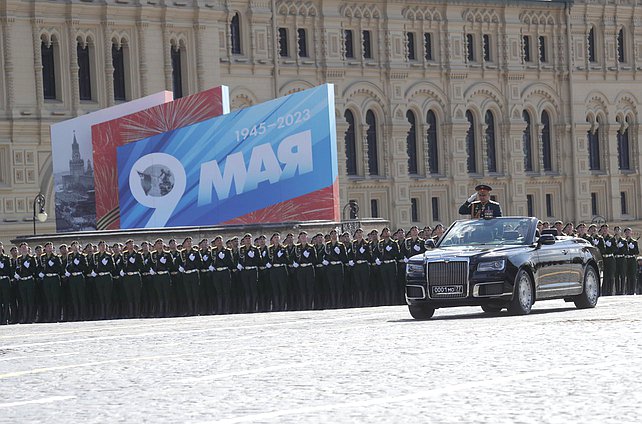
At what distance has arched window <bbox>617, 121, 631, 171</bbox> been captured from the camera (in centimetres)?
7138

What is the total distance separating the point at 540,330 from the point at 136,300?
13814mm

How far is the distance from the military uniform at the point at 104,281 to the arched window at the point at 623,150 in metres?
44.4

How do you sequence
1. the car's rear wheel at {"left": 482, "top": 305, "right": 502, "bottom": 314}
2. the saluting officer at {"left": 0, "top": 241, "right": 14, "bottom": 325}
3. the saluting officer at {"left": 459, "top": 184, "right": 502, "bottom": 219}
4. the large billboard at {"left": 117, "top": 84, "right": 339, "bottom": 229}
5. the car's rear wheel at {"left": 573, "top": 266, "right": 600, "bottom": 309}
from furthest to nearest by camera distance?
the large billboard at {"left": 117, "top": 84, "right": 339, "bottom": 229} < the saluting officer at {"left": 0, "top": 241, "right": 14, "bottom": 325} < the saluting officer at {"left": 459, "top": 184, "right": 502, "bottom": 219} < the car's rear wheel at {"left": 573, "top": 266, "right": 600, "bottom": 309} < the car's rear wheel at {"left": 482, "top": 305, "right": 502, "bottom": 314}

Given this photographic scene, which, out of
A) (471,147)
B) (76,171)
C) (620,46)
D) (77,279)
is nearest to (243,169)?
(76,171)

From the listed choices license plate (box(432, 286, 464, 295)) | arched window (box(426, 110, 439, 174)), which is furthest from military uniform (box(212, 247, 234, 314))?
arched window (box(426, 110, 439, 174))

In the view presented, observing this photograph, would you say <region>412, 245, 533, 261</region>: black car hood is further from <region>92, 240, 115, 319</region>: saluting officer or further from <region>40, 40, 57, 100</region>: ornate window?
<region>40, 40, 57, 100</region>: ornate window

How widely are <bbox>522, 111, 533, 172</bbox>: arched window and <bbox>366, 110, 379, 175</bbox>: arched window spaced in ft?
26.9

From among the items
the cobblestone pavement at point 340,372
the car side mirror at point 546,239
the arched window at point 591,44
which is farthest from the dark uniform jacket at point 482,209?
the arched window at point 591,44

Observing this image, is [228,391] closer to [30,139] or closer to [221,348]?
[221,348]

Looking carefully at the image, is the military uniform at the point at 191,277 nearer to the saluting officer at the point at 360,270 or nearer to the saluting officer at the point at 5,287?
the saluting officer at the point at 360,270

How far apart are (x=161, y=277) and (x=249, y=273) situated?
1.69m

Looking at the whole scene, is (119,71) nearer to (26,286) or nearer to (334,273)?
(26,286)

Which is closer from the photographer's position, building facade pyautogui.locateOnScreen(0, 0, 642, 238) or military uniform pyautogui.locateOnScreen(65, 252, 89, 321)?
military uniform pyautogui.locateOnScreen(65, 252, 89, 321)

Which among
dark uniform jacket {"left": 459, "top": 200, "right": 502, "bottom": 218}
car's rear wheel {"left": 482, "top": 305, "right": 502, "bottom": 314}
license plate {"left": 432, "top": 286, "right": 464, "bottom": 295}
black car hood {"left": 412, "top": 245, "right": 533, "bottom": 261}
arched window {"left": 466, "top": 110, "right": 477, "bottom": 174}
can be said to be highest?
arched window {"left": 466, "top": 110, "right": 477, "bottom": 174}
